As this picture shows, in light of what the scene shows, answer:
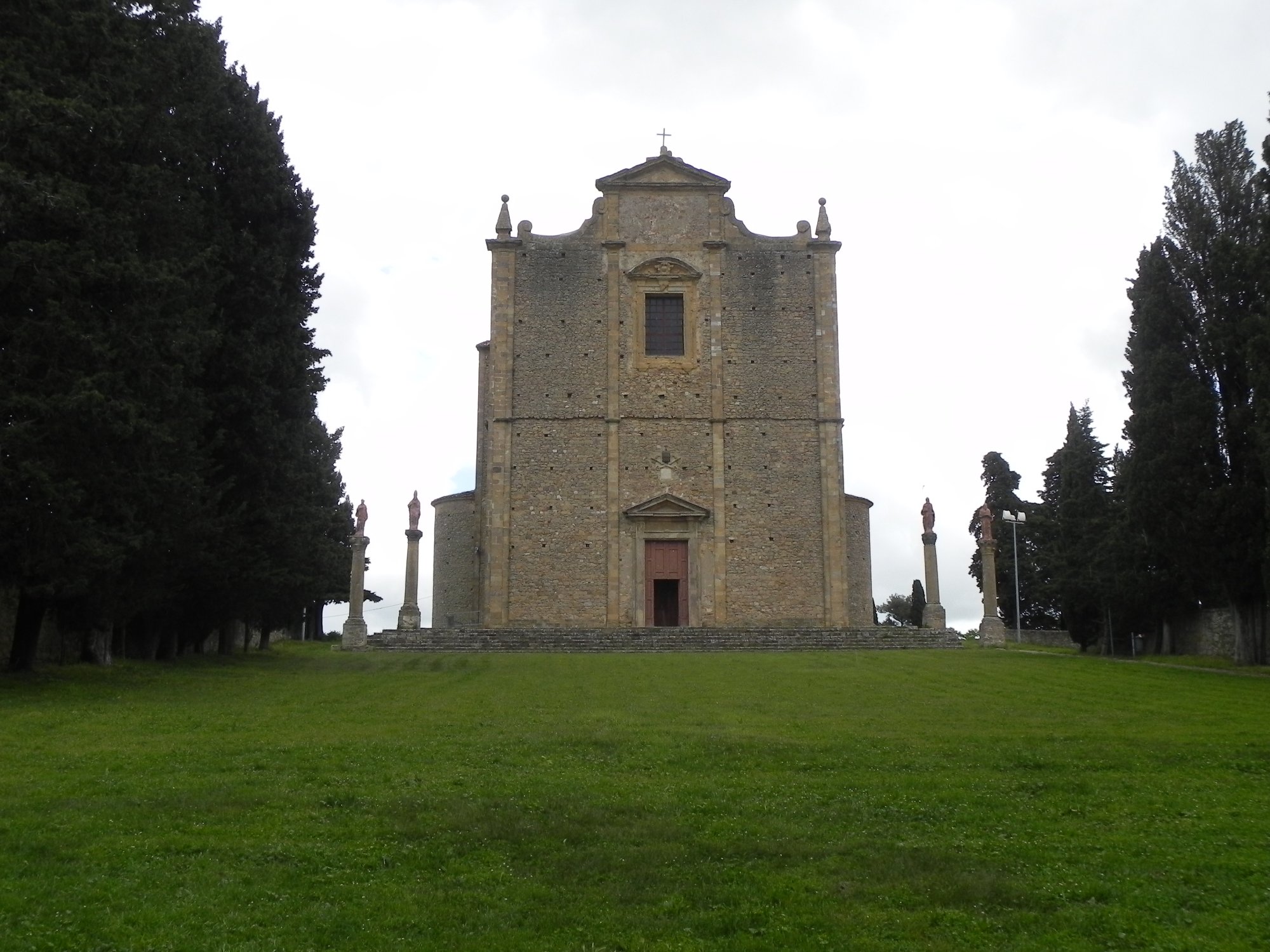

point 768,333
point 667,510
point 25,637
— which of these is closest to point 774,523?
point 667,510

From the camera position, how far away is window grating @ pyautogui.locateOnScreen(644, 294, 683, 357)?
3784 centimetres

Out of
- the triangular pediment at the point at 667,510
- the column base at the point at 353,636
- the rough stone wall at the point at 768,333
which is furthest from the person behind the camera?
the rough stone wall at the point at 768,333

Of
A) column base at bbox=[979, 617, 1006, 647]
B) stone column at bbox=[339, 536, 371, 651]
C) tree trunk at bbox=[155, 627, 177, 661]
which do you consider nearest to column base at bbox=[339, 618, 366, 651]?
stone column at bbox=[339, 536, 371, 651]

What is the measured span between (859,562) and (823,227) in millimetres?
10573

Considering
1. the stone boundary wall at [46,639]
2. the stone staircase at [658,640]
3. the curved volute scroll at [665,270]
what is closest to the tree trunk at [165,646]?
the stone boundary wall at [46,639]

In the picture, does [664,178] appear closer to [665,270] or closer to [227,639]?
[665,270]

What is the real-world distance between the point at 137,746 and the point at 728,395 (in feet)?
89.3

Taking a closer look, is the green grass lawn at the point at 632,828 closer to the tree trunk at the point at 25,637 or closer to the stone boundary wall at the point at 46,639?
the tree trunk at the point at 25,637

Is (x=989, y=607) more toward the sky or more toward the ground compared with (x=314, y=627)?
more toward the sky

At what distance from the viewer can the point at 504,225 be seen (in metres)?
38.3

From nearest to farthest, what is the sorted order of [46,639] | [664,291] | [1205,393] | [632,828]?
[632,828] < [46,639] < [1205,393] < [664,291]

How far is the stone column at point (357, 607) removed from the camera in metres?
32.7

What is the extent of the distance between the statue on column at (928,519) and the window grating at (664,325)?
28.5 feet

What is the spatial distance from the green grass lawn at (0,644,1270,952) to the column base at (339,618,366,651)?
686 inches
